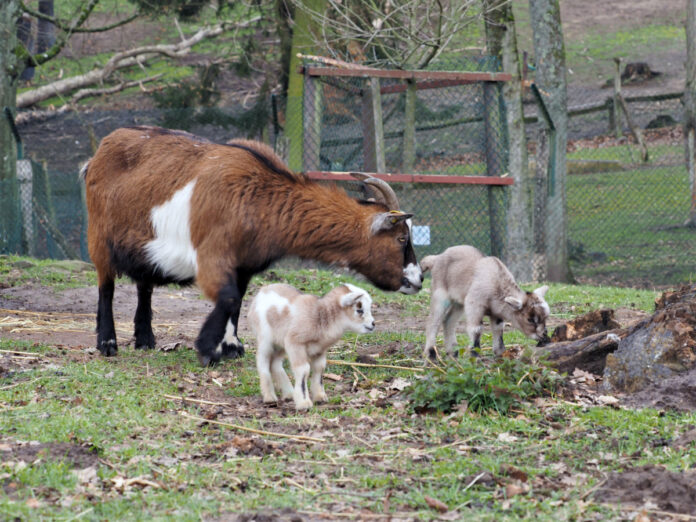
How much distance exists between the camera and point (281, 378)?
5.85 meters

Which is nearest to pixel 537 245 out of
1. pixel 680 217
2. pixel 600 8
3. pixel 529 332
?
pixel 680 217

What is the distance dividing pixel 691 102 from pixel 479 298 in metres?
9.96

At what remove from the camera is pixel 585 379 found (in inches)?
234

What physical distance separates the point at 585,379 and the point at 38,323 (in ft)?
17.5

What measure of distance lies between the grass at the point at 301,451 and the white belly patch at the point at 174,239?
0.99m

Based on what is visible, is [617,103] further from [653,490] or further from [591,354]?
[653,490]

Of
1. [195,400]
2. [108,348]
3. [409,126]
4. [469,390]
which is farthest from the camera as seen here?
[409,126]

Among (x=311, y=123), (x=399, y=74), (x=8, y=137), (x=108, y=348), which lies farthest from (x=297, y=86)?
(x=108, y=348)

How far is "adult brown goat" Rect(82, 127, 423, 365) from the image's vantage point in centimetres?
675

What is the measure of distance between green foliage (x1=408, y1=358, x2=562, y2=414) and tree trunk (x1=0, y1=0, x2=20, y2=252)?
9.90 metres

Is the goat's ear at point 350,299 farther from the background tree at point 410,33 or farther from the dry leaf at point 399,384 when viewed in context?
the background tree at point 410,33

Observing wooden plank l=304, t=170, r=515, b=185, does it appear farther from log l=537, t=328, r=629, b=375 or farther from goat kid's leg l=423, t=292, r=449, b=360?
log l=537, t=328, r=629, b=375

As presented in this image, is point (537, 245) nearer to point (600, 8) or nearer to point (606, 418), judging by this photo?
point (606, 418)

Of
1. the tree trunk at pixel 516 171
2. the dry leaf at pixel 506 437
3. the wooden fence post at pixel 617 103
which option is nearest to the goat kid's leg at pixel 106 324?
the dry leaf at pixel 506 437
